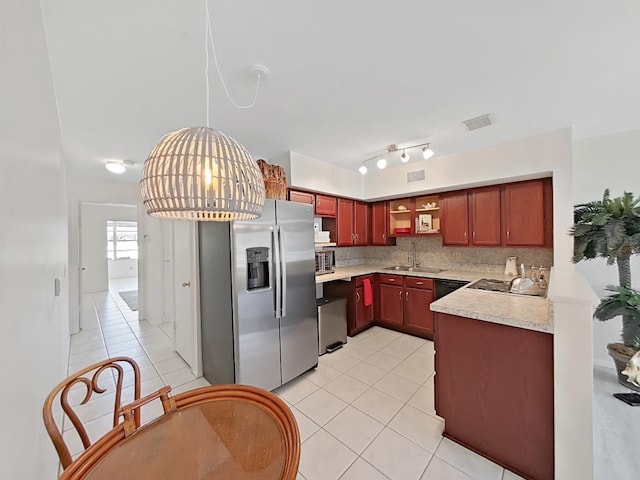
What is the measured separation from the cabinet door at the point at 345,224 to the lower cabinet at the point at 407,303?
2.58ft

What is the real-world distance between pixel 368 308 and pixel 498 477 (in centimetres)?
251

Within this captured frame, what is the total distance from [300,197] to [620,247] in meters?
3.09

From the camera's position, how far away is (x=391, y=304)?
3963 mm

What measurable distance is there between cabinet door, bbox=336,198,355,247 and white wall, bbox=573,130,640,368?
272 cm

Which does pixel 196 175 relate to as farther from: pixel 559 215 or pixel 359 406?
pixel 559 215

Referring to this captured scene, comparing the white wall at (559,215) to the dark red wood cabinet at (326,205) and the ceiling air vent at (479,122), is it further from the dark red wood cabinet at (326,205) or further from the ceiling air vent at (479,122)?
the ceiling air vent at (479,122)

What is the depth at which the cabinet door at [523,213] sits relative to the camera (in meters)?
3.07

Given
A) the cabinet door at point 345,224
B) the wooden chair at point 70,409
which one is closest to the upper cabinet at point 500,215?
the cabinet door at point 345,224

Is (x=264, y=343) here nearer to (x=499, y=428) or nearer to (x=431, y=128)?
(x=499, y=428)

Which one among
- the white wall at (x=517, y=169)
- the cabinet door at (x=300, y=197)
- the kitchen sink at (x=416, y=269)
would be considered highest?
the white wall at (x=517, y=169)

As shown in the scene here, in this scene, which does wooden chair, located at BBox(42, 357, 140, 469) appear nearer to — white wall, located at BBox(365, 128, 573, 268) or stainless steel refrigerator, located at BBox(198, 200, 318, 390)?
stainless steel refrigerator, located at BBox(198, 200, 318, 390)

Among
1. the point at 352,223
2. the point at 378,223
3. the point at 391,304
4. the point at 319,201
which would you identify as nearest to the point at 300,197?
the point at 319,201

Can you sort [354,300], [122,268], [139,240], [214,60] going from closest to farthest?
1. [214,60]
2. [354,300]
3. [139,240]
4. [122,268]

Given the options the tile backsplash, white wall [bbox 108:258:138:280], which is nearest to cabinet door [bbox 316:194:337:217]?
the tile backsplash
